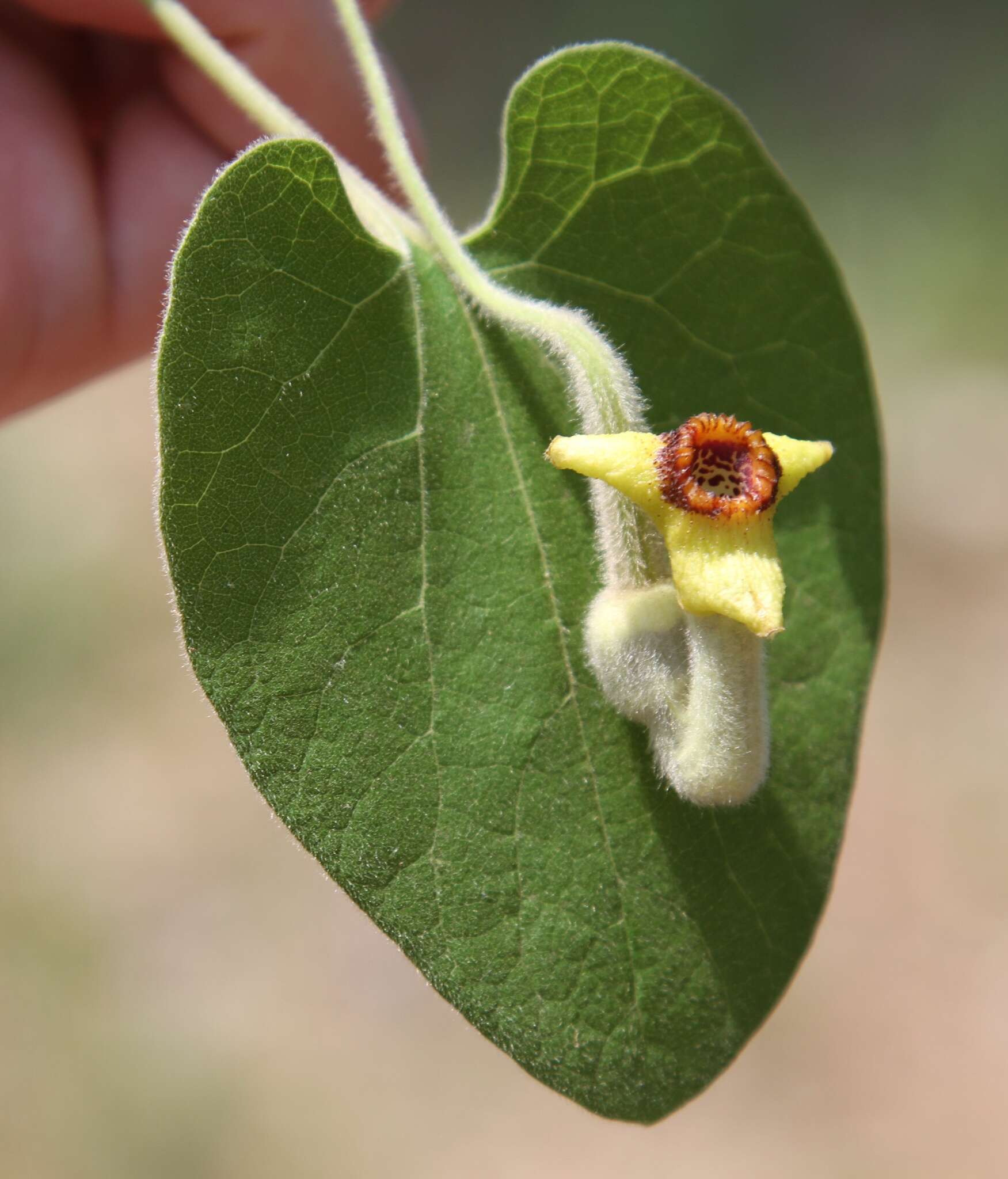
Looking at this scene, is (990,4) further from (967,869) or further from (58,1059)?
(58,1059)

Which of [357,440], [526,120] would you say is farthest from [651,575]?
[526,120]

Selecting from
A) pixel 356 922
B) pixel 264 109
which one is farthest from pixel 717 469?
pixel 356 922

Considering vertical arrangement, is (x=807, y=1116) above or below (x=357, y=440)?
below

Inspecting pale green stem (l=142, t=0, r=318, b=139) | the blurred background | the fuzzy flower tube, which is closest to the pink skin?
pale green stem (l=142, t=0, r=318, b=139)

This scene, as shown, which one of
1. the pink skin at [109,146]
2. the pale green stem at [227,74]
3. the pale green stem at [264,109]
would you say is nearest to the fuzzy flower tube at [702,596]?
the pale green stem at [264,109]

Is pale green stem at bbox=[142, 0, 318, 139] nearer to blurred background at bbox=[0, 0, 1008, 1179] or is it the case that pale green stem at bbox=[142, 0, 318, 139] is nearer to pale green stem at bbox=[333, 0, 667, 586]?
pale green stem at bbox=[333, 0, 667, 586]
